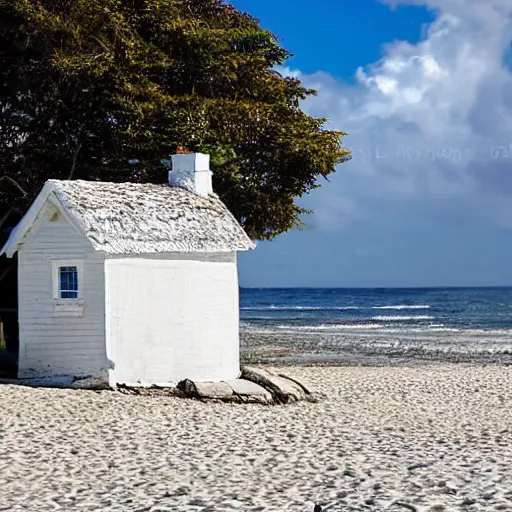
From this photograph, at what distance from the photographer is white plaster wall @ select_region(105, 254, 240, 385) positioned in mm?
19562

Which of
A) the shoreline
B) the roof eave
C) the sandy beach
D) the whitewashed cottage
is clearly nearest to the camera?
the sandy beach

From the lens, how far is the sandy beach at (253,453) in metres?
10.3

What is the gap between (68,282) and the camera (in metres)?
20.1

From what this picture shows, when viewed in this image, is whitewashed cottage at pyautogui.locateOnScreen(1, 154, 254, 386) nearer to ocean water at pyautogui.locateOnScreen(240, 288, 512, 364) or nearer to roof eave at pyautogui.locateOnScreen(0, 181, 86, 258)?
roof eave at pyautogui.locateOnScreen(0, 181, 86, 258)

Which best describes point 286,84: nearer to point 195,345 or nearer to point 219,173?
point 219,173

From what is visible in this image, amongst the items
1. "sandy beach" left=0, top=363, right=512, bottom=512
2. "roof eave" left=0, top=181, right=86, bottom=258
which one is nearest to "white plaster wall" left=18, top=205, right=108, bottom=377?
"roof eave" left=0, top=181, right=86, bottom=258

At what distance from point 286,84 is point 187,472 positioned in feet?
71.9

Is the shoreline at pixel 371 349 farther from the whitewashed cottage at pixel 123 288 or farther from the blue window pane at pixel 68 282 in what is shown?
the blue window pane at pixel 68 282

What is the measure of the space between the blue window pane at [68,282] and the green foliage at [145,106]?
8.48m

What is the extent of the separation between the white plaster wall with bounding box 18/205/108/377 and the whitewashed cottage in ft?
0.08

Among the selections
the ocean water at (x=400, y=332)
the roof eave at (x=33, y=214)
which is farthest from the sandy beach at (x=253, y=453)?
the ocean water at (x=400, y=332)

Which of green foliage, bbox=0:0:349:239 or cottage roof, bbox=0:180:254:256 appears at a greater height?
green foliage, bbox=0:0:349:239

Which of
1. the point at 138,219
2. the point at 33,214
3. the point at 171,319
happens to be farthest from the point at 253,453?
the point at 33,214

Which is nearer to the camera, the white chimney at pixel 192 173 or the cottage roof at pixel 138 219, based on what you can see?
the cottage roof at pixel 138 219
